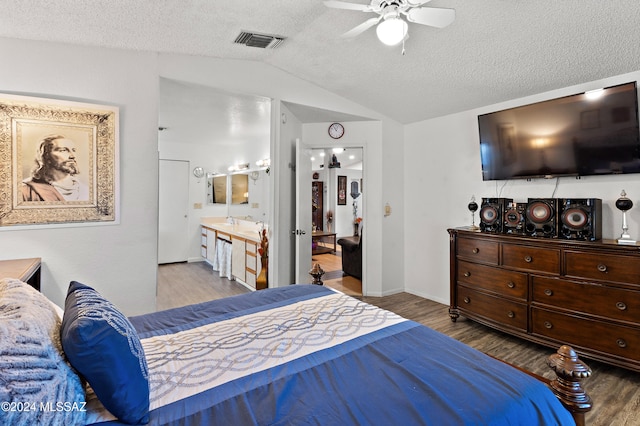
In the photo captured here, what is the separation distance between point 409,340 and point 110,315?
115cm

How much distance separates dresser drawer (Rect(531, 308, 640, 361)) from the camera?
7.59 ft

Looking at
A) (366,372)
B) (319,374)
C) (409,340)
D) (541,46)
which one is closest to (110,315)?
(319,374)

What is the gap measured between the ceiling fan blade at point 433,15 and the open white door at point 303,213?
6.57ft

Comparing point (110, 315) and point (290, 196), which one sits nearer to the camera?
point (110, 315)

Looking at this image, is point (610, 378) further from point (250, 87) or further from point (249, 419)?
point (250, 87)

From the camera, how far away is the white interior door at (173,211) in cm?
632

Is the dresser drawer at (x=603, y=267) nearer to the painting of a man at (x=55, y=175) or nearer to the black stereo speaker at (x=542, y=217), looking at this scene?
the black stereo speaker at (x=542, y=217)

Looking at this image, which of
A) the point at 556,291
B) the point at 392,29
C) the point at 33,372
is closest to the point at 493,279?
the point at 556,291

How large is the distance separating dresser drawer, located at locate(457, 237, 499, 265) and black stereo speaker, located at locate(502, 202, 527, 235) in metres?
0.20

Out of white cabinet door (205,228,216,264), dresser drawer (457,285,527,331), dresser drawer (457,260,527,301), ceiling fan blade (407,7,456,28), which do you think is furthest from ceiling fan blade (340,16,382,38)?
white cabinet door (205,228,216,264)

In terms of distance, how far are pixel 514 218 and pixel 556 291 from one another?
2.37 ft

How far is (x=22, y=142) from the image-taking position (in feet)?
7.79

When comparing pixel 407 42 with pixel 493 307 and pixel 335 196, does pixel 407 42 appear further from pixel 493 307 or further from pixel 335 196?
pixel 335 196

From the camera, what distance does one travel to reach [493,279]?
3105 millimetres
